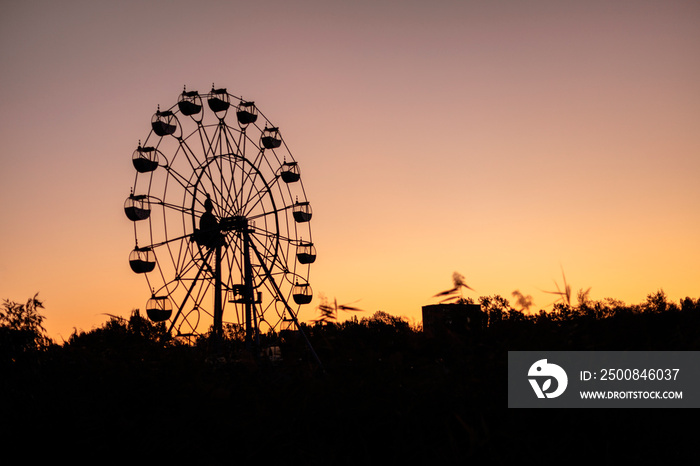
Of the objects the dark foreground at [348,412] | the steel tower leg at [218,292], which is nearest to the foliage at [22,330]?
the dark foreground at [348,412]

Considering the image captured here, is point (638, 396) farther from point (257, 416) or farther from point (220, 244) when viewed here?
point (220, 244)

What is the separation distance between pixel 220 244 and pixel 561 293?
25.0 meters

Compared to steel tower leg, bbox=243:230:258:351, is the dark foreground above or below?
below

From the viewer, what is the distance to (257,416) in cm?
888

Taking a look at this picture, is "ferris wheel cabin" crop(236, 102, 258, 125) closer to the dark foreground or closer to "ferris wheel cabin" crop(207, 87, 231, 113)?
"ferris wheel cabin" crop(207, 87, 231, 113)

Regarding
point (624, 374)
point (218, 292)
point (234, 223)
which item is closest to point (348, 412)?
point (624, 374)

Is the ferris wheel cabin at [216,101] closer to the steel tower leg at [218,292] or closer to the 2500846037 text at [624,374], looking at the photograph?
the steel tower leg at [218,292]

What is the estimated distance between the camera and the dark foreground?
8508mm

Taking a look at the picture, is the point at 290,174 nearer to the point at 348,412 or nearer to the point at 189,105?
the point at 189,105

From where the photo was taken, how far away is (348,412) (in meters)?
8.91

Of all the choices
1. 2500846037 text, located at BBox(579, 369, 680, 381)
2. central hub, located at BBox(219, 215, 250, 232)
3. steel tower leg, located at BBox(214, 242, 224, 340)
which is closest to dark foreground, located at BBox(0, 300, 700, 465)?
2500846037 text, located at BBox(579, 369, 680, 381)

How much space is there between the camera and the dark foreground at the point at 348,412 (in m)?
8.51

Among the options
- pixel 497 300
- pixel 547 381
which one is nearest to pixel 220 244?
pixel 547 381

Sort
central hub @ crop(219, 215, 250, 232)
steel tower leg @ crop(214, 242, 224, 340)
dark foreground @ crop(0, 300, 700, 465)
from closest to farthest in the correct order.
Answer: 1. dark foreground @ crop(0, 300, 700, 465)
2. steel tower leg @ crop(214, 242, 224, 340)
3. central hub @ crop(219, 215, 250, 232)
